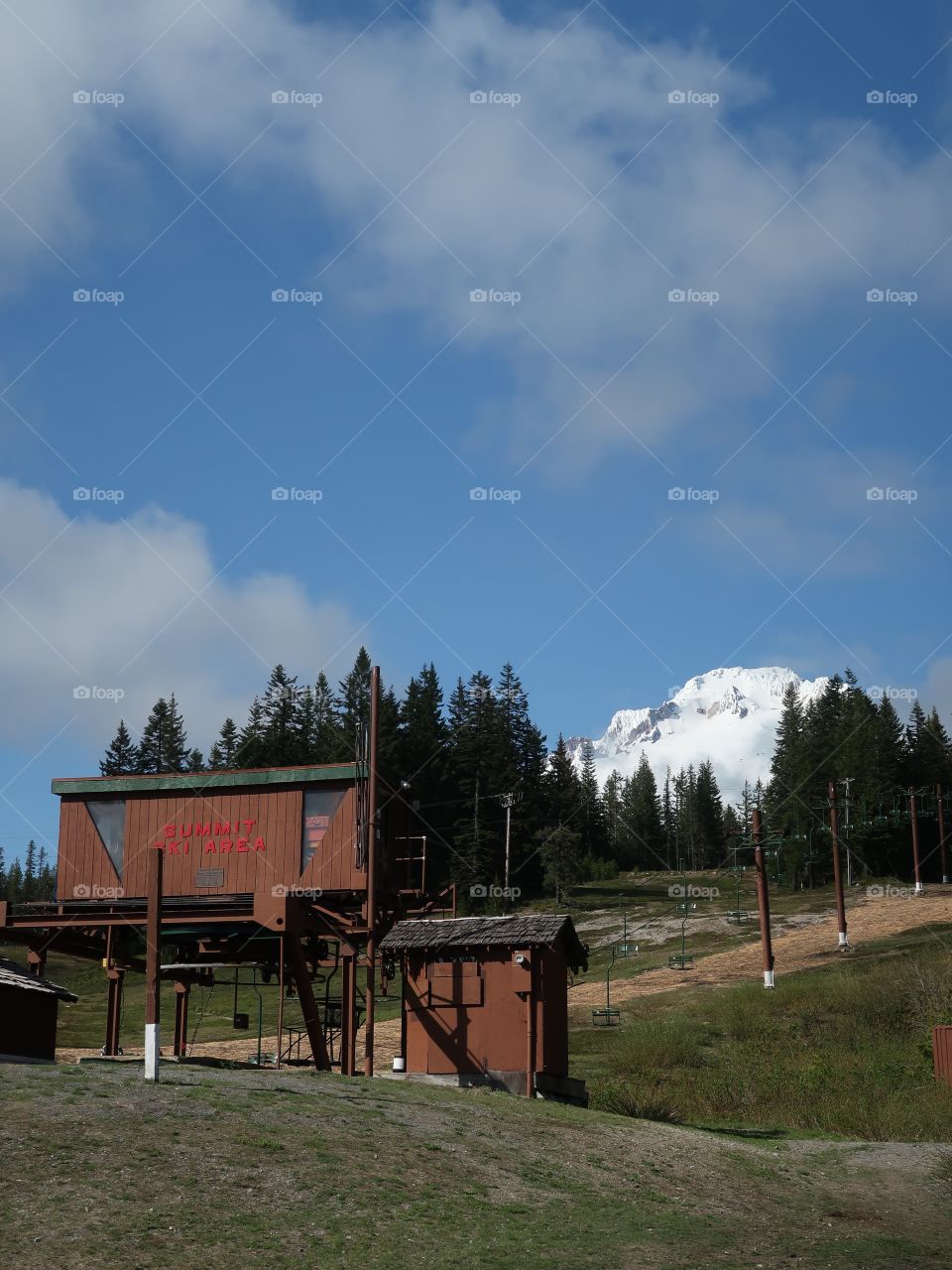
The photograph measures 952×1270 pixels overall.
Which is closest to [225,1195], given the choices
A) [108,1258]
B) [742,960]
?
[108,1258]

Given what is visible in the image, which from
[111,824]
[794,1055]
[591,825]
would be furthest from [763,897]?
[591,825]

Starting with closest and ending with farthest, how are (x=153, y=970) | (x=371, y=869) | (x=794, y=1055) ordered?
(x=153, y=970), (x=371, y=869), (x=794, y=1055)

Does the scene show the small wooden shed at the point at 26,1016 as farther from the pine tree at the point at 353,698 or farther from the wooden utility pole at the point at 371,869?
the pine tree at the point at 353,698

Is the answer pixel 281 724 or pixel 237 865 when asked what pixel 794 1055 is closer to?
pixel 237 865

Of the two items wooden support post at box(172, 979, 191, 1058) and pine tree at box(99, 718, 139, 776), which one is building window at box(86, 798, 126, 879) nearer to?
wooden support post at box(172, 979, 191, 1058)

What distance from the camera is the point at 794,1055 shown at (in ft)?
128

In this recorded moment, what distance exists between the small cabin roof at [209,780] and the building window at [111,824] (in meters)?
0.33

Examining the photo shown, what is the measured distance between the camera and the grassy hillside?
1352 cm

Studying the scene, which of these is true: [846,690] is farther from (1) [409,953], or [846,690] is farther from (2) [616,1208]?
(2) [616,1208]

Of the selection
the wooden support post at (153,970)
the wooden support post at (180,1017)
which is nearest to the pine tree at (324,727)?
the wooden support post at (180,1017)

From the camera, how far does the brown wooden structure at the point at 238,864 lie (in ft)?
104

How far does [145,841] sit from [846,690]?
4209 inches

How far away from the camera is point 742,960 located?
63156mm

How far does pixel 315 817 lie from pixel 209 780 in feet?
10.0
